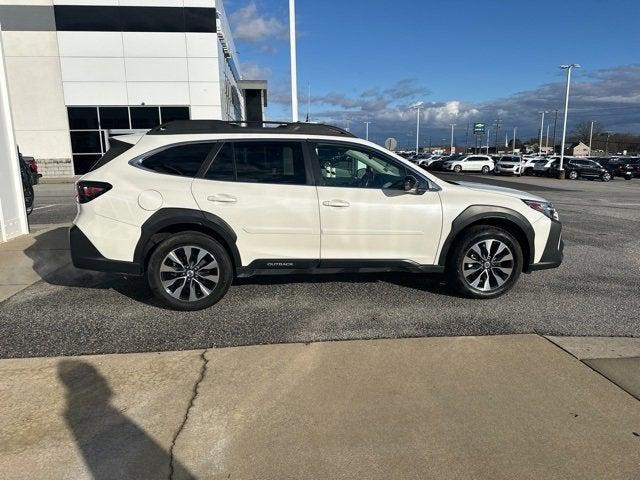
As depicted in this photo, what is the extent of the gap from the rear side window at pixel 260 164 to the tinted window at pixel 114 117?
2486cm

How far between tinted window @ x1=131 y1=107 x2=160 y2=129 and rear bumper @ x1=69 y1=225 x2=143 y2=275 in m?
24.1

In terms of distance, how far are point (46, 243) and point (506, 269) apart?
6811 millimetres

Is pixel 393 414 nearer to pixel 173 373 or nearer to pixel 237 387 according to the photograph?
pixel 237 387

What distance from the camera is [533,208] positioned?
5152 mm

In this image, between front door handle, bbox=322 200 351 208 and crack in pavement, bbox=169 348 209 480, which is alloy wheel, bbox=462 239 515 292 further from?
crack in pavement, bbox=169 348 209 480

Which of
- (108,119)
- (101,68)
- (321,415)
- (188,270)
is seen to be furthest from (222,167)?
(101,68)

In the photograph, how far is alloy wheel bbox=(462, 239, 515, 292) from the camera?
508 centimetres

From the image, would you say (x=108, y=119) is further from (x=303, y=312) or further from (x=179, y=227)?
(x=303, y=312)

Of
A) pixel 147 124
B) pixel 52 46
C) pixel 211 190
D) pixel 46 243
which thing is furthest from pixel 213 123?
pixel 52 46

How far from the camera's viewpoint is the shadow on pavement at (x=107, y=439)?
2521 mm

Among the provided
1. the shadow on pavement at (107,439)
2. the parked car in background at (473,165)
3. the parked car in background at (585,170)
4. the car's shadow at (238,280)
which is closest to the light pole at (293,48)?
the car's shadow at (238,280)

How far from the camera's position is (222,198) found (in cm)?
466

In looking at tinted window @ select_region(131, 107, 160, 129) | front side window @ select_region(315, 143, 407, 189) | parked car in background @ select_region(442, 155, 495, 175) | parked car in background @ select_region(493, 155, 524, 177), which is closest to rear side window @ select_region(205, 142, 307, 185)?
front side window @ select_region(315, 143, 407, 189)

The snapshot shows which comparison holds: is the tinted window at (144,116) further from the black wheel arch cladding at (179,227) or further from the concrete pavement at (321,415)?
the concrete pavement at (321,415)
